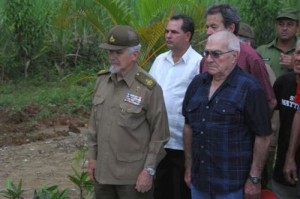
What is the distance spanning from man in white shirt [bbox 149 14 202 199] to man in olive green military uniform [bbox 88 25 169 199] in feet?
0.99

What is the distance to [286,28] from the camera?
180 inches

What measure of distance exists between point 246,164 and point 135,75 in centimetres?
88

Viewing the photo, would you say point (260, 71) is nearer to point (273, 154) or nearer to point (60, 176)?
point (273, 154)

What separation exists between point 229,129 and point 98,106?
900 millimetres

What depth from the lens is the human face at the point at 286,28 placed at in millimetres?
4559

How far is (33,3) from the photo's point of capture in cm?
1103

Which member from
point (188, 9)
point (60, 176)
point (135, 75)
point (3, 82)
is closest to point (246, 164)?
point (135, 75)

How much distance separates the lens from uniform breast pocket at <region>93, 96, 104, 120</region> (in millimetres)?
3648

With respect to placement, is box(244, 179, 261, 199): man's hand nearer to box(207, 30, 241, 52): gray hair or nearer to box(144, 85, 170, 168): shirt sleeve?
box(144, 85, 170, 168): shirt sleeve

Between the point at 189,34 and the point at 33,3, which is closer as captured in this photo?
the point at 189,34

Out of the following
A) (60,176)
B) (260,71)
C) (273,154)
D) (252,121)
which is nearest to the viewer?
(252,121)

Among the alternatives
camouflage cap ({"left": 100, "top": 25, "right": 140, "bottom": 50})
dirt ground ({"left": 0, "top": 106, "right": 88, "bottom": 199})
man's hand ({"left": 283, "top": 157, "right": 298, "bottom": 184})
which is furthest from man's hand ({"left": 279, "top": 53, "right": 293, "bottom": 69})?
dirt ground ({"left": 0, "top": 106, "right": 88, "bottom": 199})

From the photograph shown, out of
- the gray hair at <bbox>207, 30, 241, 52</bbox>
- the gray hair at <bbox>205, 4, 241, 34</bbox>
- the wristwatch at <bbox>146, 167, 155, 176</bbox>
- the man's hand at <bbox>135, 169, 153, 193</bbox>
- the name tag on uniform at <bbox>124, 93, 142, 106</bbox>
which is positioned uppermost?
the gray hair at <bbox>205, 4, 241, 34</bbox>

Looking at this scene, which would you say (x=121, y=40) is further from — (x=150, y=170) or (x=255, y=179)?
(x=255, y=179)
